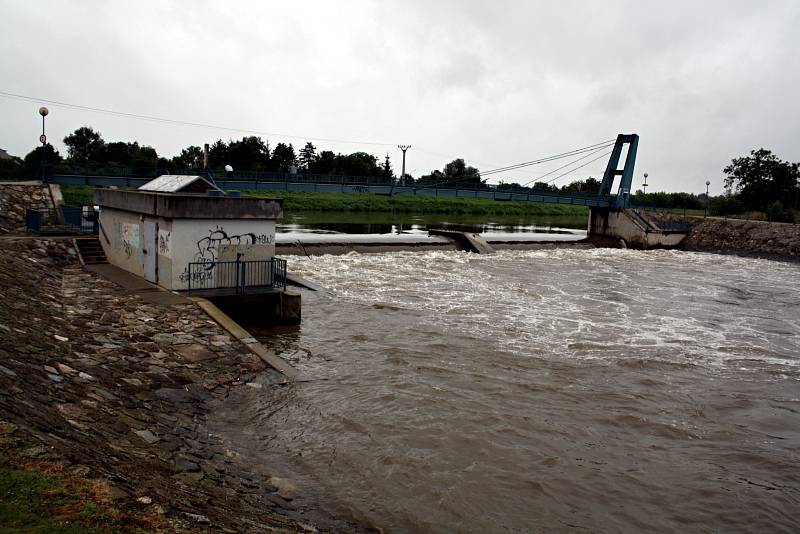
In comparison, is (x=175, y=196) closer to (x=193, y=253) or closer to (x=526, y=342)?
(x=193, y=253)

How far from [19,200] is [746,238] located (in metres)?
56.4

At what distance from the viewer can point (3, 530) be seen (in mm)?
5160

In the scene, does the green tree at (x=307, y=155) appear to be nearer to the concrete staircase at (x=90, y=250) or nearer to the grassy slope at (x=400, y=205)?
the grassy slope at (x=400, y=205)

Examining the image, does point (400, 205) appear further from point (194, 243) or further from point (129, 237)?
point (194, 243)

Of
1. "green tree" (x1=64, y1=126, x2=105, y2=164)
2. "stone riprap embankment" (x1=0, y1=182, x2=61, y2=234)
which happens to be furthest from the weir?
"green tree" (x1=64, y1=126, x2=105, y2=164)

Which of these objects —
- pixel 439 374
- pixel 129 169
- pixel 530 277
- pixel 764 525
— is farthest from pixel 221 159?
pixel 764 525

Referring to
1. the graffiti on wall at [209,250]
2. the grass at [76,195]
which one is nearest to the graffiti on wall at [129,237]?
the graffiti on wall at [209,250]

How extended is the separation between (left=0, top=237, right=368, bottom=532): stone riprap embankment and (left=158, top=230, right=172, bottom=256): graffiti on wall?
1724 millimetres

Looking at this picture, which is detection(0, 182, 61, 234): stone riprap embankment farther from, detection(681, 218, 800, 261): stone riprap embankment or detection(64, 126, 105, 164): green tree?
detection(64, 126, 105, 164): green tree

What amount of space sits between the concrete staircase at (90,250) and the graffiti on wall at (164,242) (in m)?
5.58

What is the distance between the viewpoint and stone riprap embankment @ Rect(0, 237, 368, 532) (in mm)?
7086

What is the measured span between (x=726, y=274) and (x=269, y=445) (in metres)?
37.7

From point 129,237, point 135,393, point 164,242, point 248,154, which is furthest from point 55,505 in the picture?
point 248,154

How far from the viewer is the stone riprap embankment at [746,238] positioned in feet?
170
